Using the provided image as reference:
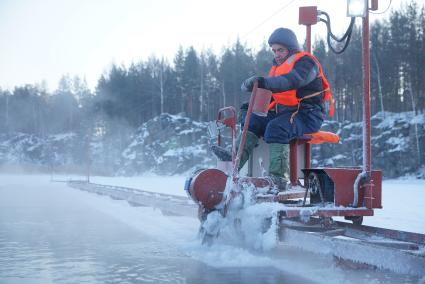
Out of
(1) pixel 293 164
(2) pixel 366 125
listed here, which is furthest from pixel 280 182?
(2) pixel 366 125

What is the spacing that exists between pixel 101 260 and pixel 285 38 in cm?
297

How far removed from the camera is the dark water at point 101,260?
3594 mm

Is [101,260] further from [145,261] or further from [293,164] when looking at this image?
[293,164]

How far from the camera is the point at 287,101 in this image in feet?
17.5

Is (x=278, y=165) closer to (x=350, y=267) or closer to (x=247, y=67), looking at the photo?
(x=350, y=267)

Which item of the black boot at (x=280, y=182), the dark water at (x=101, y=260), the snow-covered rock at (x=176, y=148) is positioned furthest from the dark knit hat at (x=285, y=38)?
the snow-covered rock at (x=176, y=148)

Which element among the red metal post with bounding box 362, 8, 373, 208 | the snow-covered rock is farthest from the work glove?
the snow-covered rock

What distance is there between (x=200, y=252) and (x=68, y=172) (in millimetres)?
71894

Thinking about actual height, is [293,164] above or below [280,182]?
above

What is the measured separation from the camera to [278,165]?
199 inches

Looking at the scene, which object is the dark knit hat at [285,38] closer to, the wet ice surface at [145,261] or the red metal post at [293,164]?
the red metal post at [293,164]

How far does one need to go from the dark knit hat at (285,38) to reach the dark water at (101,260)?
95.9 inches

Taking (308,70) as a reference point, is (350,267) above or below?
below

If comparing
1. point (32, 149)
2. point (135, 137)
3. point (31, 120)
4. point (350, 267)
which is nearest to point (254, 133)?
point (350, 267)
